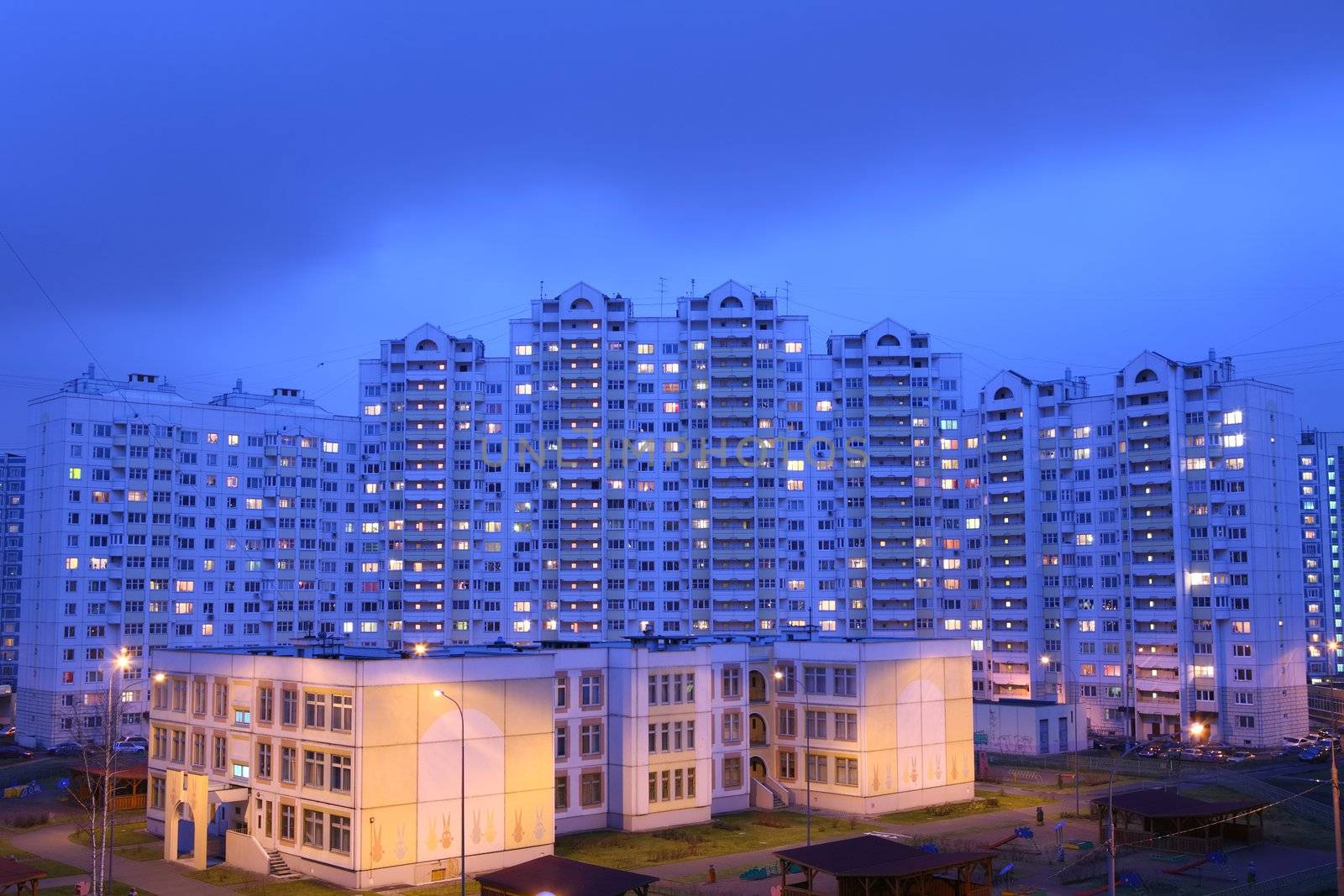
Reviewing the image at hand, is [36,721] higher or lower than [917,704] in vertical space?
lower

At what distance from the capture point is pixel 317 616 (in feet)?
497

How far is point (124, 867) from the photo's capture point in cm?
6062

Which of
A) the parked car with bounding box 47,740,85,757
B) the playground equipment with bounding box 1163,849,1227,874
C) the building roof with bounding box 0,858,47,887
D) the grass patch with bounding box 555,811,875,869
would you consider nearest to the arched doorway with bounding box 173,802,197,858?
the building roof with bounding box 0,858,47,887

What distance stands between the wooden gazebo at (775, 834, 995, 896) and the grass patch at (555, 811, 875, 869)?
452 inches

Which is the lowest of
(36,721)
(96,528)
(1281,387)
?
(36,721)

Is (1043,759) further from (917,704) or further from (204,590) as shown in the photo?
(204,590)

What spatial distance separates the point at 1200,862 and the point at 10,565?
178 m

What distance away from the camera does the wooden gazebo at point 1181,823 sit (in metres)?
65.3

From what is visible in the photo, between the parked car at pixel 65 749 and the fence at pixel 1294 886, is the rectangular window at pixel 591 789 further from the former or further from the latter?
the parked car at pixel 65 749

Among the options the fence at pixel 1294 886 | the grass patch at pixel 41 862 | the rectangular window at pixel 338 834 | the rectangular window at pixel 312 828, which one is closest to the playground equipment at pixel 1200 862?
the fence at pixel 1294 886

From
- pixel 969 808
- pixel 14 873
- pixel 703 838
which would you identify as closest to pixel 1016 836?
pixel 969 808

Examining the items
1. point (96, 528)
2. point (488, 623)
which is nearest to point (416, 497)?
point (488, 623)

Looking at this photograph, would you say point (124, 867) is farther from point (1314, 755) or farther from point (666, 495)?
point (666, 495)

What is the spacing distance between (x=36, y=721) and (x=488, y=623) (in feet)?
168
